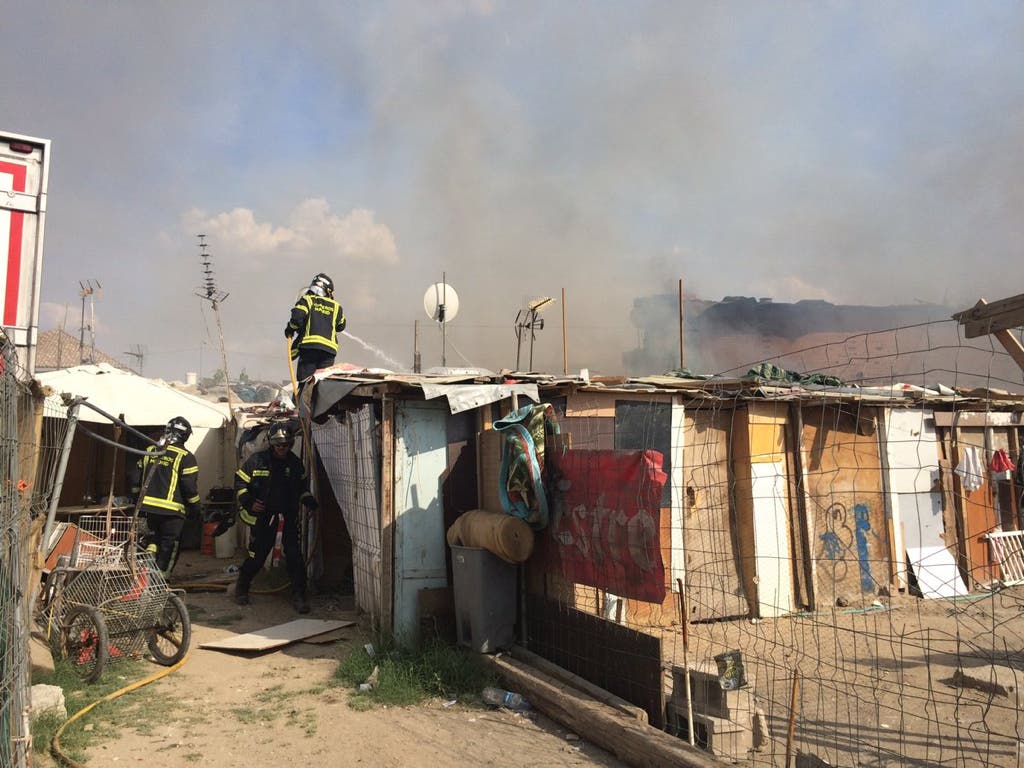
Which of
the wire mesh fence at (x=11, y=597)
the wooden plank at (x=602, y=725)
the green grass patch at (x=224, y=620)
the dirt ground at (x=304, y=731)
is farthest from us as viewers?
the green grass patch at (x=224, y=620)

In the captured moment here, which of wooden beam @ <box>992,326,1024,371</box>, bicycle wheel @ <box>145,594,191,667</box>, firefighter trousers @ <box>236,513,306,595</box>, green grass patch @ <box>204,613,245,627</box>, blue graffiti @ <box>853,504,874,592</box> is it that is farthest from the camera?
blue graffiti @ <box>853,504,874,592</box>

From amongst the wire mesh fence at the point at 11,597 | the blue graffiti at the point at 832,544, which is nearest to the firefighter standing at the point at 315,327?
the wire mesh fence at the point at 11,597

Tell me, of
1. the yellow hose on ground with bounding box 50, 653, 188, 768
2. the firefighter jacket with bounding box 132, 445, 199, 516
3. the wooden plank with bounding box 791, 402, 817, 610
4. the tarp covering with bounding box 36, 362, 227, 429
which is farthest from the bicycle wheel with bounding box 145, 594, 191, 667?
the tarp covering with bounding box 36, 362, 227, 429

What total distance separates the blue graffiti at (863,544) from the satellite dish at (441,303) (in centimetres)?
665

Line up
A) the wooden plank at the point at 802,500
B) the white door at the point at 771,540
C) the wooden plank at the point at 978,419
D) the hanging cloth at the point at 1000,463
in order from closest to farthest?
the white door at the point at 771,540 → the wooden plank at the point at 802,500 → the hanging cloth at the point at 1000,463 → the wooden plank at the point at 978,419

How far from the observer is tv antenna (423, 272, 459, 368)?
1156cm

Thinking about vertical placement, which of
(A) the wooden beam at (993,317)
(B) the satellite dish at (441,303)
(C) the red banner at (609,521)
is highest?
(B) the satellite dish at (441,303)

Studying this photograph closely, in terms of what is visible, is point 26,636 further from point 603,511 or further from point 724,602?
point 724,602

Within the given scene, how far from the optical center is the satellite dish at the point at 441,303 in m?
11.6

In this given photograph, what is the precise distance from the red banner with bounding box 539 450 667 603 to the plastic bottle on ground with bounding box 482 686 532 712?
98 centimetres

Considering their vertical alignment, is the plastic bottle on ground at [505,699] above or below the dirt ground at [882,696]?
above

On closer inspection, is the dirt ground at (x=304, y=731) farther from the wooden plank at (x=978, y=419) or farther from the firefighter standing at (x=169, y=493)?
the wooden plank at (x=978, y=419)

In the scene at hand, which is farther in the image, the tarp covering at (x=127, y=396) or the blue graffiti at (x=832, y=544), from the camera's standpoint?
the tarp covering at (x=127, y=396)

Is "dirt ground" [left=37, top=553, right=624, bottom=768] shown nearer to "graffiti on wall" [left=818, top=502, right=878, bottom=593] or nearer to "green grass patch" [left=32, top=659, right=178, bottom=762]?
"green grass patch" [left=32, top=659, right=178, bottom=762]
